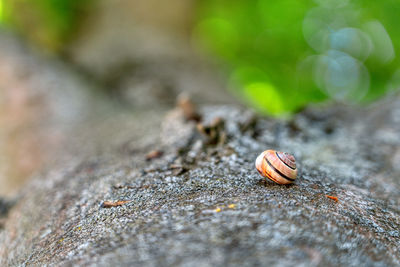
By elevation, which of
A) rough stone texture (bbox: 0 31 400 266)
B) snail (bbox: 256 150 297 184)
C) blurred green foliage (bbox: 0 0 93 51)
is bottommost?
rough stone texture (bbox: 0 31 400 266)

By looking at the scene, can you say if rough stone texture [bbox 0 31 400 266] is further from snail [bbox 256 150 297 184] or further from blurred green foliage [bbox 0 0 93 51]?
blurred green foliage [bbox 0 0 93 51]

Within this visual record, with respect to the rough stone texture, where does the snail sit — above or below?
above

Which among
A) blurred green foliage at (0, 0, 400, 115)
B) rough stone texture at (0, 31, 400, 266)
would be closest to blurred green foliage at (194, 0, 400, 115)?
blurred green foliage at (0, 0, 400, 115)

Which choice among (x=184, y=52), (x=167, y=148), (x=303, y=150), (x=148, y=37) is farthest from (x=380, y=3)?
(x=167, y=148)

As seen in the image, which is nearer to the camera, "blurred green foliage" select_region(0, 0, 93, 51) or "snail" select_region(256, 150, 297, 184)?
"snail" select_region(256, 150, 297, 184)

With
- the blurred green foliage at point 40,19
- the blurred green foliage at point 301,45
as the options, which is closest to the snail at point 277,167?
the blurred green foliage at point 40,19

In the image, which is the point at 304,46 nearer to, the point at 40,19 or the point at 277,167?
the point at 40,19

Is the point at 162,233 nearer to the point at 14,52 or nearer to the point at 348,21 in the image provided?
the point at 14,52
